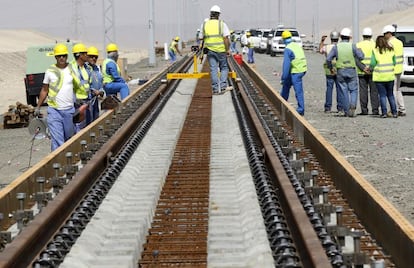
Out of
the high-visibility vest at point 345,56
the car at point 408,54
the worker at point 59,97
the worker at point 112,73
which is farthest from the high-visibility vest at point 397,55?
the worker at point 59,97

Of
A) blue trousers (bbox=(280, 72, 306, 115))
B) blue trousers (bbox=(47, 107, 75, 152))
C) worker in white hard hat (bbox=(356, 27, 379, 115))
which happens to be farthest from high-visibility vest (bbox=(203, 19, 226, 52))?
blue trousers (bbox=(47, 107, 75, 152))

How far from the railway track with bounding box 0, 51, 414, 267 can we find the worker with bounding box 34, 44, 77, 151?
39cm

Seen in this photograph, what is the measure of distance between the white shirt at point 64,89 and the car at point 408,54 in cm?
1511

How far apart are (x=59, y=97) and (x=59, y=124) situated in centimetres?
44

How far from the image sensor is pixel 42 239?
667cm

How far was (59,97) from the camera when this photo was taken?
1184 cm

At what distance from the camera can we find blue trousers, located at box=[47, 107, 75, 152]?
12.0 meters

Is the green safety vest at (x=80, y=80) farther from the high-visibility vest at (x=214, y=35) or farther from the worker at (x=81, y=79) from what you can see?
the high-visibility vest at (x=214, y=35)

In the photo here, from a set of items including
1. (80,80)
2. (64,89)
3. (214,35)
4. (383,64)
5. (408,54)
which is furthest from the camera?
(408,54)

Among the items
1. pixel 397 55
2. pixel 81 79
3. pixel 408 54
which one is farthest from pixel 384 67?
pixel 81 79

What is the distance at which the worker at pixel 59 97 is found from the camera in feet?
38.3

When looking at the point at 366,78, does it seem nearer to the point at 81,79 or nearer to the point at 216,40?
the point at 216,40

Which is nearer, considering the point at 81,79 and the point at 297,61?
the point at 81,79

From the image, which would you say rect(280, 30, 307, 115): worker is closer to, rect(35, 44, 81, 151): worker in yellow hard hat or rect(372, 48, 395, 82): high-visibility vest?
rect(372, 48, 395, 82): high-visibility vest
